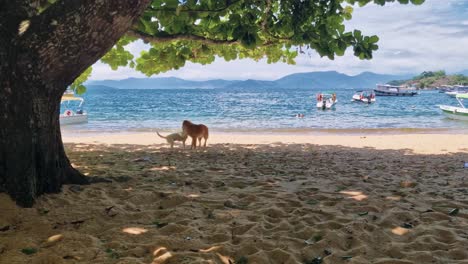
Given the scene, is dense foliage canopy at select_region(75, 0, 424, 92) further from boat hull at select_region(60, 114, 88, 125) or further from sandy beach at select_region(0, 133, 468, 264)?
boat hull at select_region(60, 114, 88, 125)

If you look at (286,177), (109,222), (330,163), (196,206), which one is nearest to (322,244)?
(196,206)

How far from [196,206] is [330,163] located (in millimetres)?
4559

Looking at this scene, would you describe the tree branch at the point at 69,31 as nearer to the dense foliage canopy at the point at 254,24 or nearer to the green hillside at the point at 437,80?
the dense foliage canopy at the point at 254,24

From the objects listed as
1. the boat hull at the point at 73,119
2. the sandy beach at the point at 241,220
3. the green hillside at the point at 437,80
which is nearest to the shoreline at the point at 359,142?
the sandy beach at the point at 241,220

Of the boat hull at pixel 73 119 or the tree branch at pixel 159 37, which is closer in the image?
the tree branch at pixel 159 37

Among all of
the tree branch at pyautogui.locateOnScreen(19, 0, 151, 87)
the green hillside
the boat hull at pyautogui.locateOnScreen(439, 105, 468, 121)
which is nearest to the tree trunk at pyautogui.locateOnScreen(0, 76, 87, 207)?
→ the tree branch at pyautogui.locateOnScreen(19, 0, 151, 87)

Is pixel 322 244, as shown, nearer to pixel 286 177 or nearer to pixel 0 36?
pixel 286 177

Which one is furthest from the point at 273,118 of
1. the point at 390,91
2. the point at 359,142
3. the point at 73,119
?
the point at 390,91

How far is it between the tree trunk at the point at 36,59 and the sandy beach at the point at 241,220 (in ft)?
1.18

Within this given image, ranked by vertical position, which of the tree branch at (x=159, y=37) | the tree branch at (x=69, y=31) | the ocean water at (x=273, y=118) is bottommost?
the ocean water at (x=273, y=118)

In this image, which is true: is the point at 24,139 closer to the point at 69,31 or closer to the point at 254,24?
the point at 69,31

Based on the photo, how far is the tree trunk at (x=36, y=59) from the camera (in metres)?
3.86

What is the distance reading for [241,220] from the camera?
12.9 ft

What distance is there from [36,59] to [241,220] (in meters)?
2.64
